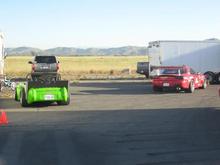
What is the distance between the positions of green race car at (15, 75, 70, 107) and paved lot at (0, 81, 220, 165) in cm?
55

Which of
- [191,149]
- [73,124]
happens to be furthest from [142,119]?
[191,149]

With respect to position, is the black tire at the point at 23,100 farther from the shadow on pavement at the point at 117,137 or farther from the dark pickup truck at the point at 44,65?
the dark pickup truck at the point at 44,65

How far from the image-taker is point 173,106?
1909cm

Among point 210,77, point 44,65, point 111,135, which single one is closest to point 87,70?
point 44,65

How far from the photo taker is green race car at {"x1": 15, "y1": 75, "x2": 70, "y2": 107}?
1886 centimetres

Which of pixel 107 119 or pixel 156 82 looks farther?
pixel 156 82

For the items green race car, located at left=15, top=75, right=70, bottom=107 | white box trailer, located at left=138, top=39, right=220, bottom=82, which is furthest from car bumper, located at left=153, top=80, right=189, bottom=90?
green race car, located at left=15, top=75, right=70, bottom=107

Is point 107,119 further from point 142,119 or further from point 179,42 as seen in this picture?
point 179,42

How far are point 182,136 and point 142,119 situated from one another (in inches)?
136

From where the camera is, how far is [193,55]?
119ft

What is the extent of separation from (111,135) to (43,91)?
774cm

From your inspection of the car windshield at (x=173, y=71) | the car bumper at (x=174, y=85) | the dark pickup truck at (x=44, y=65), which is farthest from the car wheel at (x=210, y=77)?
the dark pickup truck at (x=44, y=65)

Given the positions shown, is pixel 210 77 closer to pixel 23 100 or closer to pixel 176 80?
pixel 176 80

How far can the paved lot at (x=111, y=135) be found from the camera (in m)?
9.07
